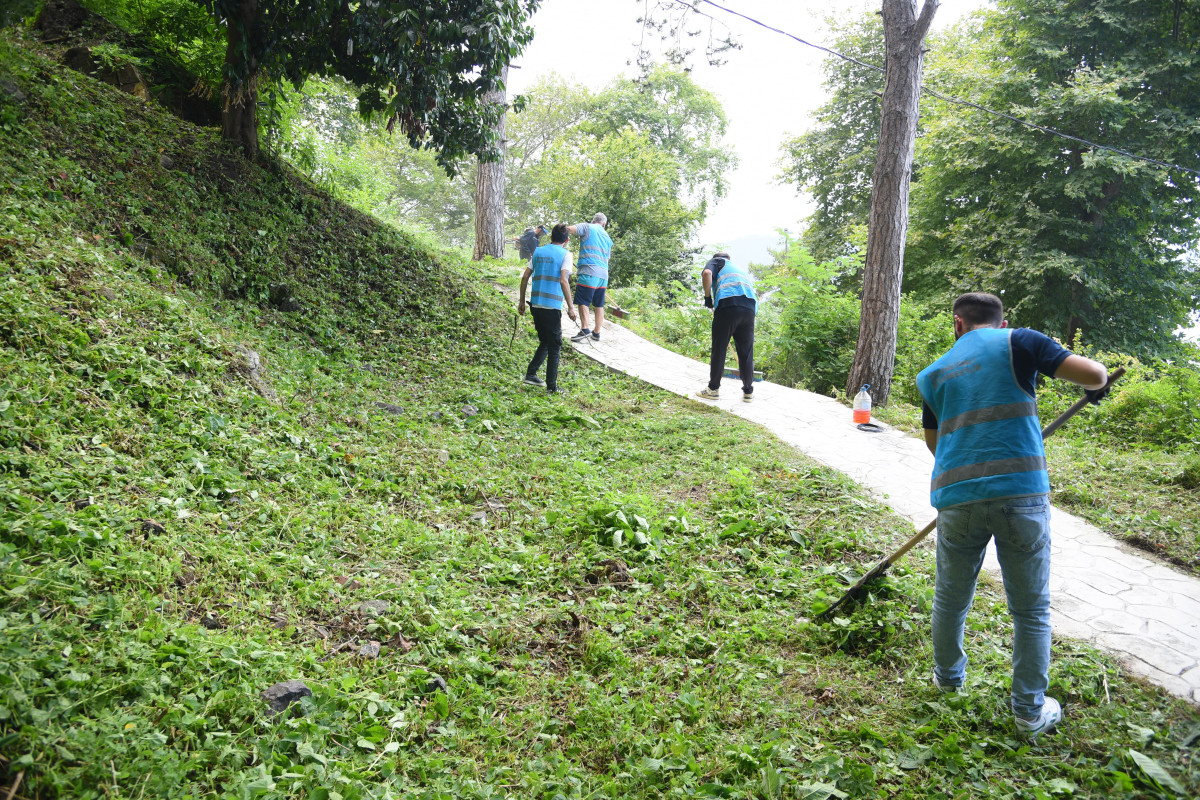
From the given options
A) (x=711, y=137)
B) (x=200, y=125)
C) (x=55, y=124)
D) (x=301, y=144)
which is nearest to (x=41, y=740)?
(x=55, y=124)

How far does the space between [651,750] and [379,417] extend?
14.7 feet

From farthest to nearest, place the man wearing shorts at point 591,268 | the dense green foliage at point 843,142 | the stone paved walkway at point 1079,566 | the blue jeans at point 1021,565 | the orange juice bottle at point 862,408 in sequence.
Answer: the dense green foliage at point 843,142 < the man wearing shorts at point 591,268 < the orange juice bottle at point 862,408 < the stone paved walkway at point 1079,566 < the blue jeans at point 1021,565

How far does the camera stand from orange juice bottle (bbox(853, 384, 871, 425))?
8.72 metres

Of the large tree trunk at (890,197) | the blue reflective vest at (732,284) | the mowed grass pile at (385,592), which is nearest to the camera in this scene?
the mowed grass pile at (385,592)

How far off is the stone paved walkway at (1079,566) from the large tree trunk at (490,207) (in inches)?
333

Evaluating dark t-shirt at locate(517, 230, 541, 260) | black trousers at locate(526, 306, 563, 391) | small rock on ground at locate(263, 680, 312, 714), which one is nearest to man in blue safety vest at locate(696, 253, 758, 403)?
black trousers at locate(526, 306, 563, 391)

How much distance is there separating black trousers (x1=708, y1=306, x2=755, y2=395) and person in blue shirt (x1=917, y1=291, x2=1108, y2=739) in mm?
5589

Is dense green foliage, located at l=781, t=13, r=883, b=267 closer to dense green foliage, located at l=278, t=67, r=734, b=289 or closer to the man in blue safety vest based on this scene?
dense green foliage, located at l=278, t=67, r=734, b=289

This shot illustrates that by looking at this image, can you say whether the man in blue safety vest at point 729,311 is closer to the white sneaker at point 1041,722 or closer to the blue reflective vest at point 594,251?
the blue reflective vest at point 594,251

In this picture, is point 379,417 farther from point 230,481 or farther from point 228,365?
point 230,481

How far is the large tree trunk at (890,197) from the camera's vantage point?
10016 millimetres

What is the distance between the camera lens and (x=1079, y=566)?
4.79 m

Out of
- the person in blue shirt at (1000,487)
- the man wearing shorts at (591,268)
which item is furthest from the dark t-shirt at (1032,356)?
the man wearing shorts at (591,268)

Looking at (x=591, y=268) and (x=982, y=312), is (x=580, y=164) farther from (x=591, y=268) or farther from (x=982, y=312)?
(x=982, y=312)
